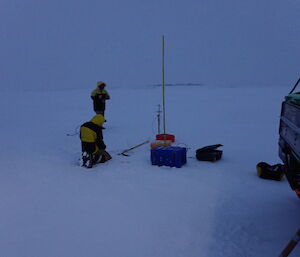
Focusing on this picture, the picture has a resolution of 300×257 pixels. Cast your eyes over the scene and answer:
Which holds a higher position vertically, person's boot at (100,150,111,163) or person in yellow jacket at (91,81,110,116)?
person in yellow jacket at (91,81,110,116)

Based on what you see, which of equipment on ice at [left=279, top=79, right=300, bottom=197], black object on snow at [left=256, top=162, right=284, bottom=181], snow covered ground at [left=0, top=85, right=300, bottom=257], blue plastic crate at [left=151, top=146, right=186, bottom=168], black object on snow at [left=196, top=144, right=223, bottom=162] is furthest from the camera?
black object on snow at [left=196, top=144, right=223, bottom=162]

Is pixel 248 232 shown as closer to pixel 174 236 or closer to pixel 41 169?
pixel 174 236

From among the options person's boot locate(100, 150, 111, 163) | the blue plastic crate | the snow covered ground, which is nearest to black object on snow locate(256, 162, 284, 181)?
the snow covered ground

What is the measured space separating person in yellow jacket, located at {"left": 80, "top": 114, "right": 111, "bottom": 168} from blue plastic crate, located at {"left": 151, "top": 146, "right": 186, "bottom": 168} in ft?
3.61

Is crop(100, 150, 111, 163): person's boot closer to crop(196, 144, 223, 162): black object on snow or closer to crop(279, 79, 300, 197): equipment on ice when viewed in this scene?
crop(196, 144, 223, 162): black object on snow

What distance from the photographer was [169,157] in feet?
18.0

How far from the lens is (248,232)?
3.26 metres

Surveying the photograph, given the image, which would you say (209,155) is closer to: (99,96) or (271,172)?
(271,172)

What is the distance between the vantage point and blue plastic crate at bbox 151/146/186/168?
544 centimetres

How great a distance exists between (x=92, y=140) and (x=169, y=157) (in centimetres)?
151

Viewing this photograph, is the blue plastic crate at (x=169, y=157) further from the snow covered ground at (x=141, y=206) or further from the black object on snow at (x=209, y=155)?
the black object on snow at (x=209, y=155)

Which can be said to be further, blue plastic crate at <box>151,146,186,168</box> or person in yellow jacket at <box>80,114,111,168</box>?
person in yellow jacket at <box>80,114,111,168</box>

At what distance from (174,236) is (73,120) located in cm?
979

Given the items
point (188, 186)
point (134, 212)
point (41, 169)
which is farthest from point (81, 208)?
point (41, 169)
